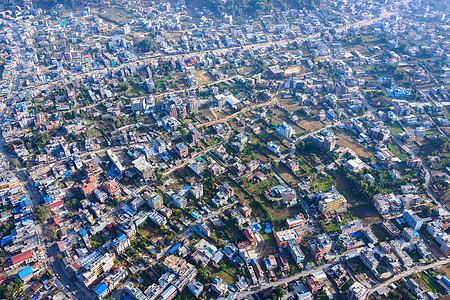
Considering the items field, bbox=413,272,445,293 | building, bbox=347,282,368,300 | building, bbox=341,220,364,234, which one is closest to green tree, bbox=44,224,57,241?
building, bbox=347,282,368,300

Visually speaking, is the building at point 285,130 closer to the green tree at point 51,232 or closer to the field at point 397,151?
the field at point 397,151

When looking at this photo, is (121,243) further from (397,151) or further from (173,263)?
(397,151)

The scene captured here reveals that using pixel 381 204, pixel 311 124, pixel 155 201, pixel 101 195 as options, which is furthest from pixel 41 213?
pixel 311 124

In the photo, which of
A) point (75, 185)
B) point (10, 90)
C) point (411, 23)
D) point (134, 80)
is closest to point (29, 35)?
point (10, 90)

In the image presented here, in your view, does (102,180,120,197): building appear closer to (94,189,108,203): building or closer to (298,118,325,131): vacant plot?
(94,189,108,203): building

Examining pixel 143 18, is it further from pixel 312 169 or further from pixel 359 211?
pixel 359 211

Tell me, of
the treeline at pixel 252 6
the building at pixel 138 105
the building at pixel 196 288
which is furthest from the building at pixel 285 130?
the treeline at pixel 252 6
